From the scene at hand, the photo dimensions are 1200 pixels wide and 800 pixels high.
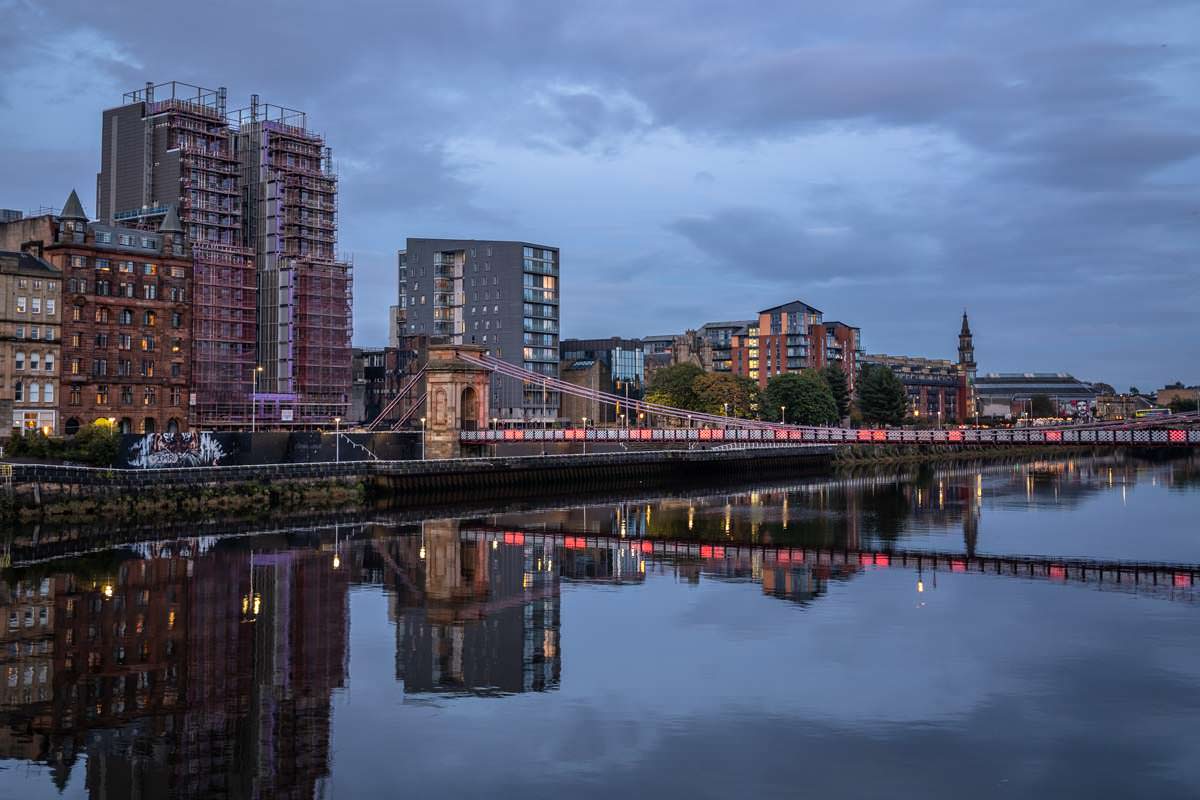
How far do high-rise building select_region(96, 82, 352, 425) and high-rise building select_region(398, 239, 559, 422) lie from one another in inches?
1284

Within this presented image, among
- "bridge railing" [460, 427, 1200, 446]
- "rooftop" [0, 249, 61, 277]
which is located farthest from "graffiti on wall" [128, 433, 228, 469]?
"bridge railing" [460, 427, 1200, 446]

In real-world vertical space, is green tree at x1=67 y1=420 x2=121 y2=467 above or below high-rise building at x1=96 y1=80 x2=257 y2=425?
below

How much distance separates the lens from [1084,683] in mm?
31094

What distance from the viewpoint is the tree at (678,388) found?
15312cm

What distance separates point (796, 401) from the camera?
158 m

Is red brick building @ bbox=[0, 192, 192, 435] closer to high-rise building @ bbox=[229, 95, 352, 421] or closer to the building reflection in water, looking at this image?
high-rise building @ bbox=[229, 95, 352, 421]

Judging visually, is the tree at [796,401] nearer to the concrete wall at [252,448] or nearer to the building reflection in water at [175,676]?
the concrete wall at [252,448]

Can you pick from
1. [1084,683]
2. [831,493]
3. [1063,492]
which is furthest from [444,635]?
[1063,492]

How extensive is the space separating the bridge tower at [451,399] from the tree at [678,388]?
169 feet

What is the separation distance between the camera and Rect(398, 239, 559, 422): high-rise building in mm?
144375

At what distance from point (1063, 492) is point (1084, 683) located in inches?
3035

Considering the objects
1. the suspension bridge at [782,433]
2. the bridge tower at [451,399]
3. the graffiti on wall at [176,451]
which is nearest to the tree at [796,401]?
the suspension bridge at [782,433]

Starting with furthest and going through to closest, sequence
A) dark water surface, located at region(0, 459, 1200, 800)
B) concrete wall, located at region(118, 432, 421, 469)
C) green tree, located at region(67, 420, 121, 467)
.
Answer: green tree, located at region(67, 420, 121, 467), concrete wall, located at region(118, 432, 421, 469), dark water surface, located at region(0, 459, 1200, 800)

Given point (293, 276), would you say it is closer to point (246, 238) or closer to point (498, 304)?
point (246, 238)
